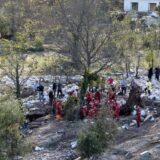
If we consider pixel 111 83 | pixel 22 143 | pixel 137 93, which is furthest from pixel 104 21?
pixel 22 143

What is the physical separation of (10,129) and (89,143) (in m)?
2.77

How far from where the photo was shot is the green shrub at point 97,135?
17.1 metres

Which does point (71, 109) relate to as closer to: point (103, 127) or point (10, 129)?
point (103, 127)

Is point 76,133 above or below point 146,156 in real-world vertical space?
below

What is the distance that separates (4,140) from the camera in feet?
53.2

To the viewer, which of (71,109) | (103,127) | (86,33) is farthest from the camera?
(86,33)

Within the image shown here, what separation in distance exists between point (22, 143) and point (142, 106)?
988 centimetres

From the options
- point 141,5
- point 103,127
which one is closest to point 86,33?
point 103,127

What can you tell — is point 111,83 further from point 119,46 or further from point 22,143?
point 22,143

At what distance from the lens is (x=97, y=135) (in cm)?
1730

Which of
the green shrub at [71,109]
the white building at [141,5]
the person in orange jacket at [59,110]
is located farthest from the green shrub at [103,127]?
the white building at [141,5]

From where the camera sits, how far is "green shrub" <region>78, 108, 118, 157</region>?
17125 mm

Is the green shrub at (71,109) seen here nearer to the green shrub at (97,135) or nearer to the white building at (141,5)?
the green shrub at (97,135)

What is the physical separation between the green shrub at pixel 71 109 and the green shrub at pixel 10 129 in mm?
8071
